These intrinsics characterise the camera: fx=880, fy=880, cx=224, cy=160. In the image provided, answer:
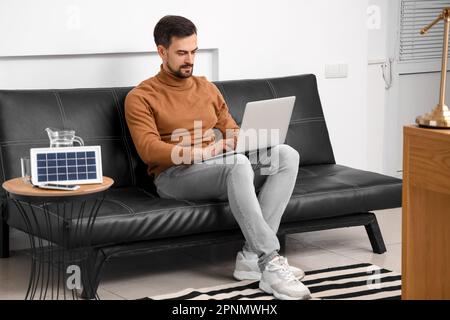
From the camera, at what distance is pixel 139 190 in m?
4.13

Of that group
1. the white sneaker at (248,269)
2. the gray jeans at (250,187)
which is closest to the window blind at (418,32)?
the gray jeans at (250,187)

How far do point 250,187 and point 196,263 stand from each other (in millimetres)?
631

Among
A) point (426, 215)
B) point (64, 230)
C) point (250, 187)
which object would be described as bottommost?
point (64, 230)

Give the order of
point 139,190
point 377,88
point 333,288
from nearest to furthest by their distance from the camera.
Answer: point 333,288 < point 139,190 < point 377,88

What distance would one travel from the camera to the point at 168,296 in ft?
12.0

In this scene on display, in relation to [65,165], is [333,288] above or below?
below

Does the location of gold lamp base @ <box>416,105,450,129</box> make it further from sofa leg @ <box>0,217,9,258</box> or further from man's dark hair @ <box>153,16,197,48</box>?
sofa leg @ <box>0,217,9,258</box>

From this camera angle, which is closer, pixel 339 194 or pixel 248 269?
pixel 248 269

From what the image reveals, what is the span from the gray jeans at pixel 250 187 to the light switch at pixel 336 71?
4.42ft

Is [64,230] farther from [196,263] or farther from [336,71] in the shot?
[336,71]

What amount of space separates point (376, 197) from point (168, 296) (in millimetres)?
1215

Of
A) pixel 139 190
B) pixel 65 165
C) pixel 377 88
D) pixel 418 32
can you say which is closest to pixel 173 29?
pixel 139 190

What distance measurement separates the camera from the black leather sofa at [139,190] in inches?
146

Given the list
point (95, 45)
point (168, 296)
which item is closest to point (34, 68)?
point (95, 45)
